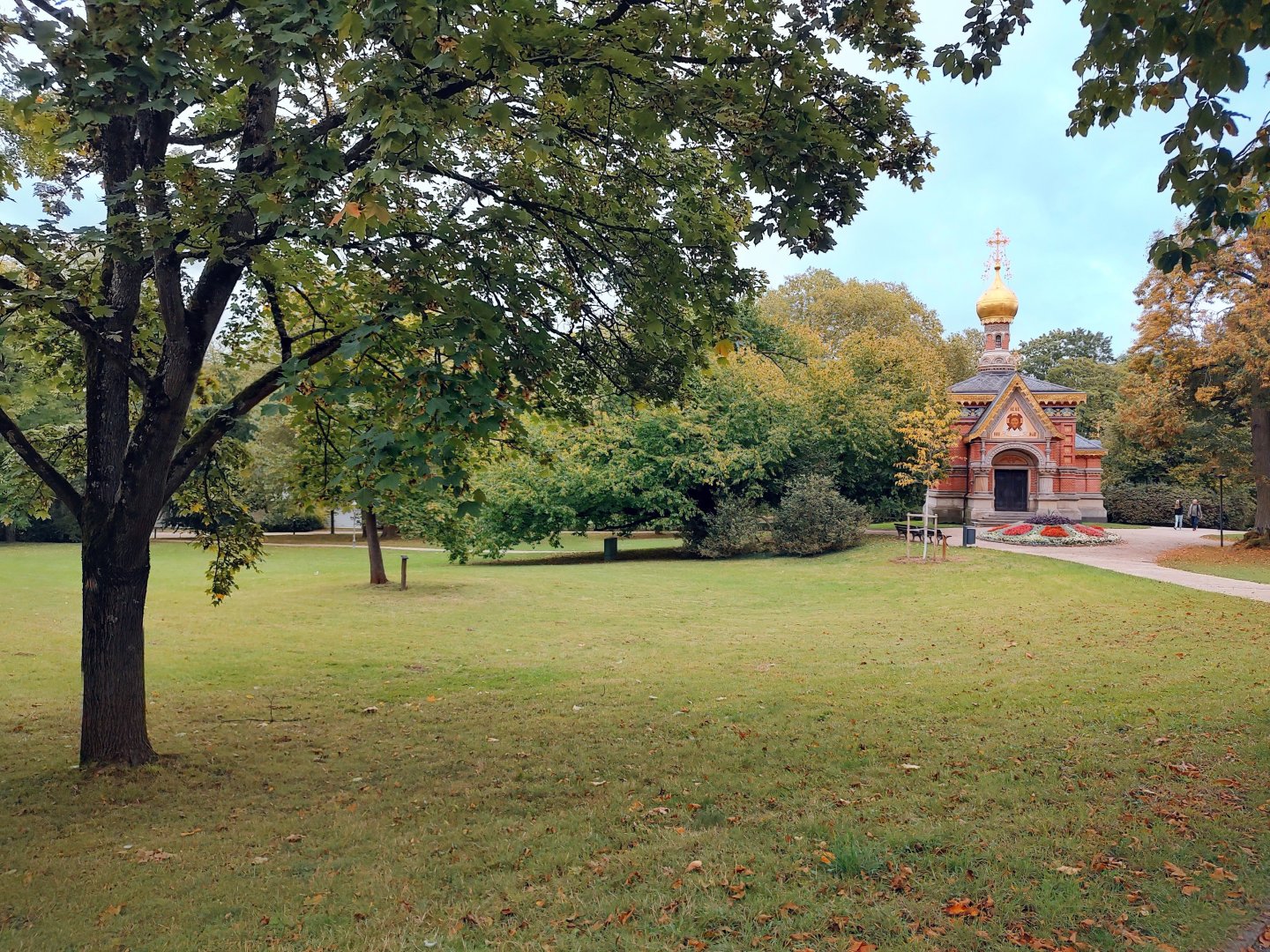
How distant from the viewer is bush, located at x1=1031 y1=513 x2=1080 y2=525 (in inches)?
1537

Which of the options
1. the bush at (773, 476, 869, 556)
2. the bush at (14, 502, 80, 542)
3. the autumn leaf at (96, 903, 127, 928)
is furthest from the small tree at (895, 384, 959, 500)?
the bush at (14, 502, 80, 542)

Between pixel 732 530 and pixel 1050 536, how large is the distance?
11698mm

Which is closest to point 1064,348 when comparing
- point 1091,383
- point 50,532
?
point 1091,383

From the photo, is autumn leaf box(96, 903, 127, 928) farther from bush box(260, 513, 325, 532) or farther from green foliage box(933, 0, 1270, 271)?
bush box(260, 513, 325, 532)

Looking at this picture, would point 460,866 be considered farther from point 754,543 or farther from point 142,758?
point 754,543

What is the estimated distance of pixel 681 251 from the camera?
24.2ft

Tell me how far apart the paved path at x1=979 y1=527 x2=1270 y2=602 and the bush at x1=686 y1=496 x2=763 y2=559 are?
7.62 m

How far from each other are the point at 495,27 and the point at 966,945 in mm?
4771

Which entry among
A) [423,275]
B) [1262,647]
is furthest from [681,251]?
[1262,647]

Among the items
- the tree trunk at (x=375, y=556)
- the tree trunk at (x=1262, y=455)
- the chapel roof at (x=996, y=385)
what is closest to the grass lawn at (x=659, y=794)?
the tree trunk at (x=375, y=556)

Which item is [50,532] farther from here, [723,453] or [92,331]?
[92,331]

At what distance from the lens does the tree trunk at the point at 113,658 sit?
668 centimetres

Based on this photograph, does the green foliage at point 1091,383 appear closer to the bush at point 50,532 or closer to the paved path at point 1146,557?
the paved path at point 1146,557

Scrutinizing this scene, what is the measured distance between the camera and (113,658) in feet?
22.1
